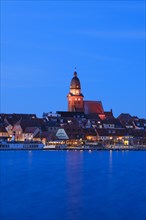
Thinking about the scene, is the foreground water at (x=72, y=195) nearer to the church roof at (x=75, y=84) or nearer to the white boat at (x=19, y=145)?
the white boat at (x=19, y=145)

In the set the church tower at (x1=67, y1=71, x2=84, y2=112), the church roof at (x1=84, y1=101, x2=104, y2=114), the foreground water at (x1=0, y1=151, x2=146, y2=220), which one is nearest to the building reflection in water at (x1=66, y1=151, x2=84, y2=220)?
the foreground water at (x1=0, y1=151, x2=146, y2=220)

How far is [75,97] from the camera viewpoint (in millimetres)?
119875

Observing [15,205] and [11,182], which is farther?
[11,182]

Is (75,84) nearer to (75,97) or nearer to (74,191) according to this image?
(75,97)

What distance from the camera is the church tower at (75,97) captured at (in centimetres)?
11956

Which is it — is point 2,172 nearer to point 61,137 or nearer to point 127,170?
point 127,170

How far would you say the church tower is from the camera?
11956cm

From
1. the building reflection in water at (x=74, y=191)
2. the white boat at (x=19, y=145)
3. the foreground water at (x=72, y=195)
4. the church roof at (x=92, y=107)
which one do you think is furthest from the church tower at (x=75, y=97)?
the foreground water at (x=72, y=195)

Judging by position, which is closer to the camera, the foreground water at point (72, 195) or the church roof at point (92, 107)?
the foreground water at point (72, 195)

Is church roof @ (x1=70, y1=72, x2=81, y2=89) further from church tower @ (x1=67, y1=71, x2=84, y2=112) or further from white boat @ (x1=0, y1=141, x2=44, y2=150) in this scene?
white boat @ (x1=0, y1=141, x2=44, y2=150)

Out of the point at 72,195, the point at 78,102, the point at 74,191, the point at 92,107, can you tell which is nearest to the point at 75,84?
the point at 78,102

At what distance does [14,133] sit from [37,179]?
59066 mm

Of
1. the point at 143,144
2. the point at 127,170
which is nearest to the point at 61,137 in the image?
the point at 143,144

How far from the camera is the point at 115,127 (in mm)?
111625
